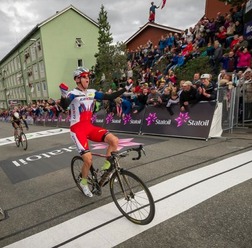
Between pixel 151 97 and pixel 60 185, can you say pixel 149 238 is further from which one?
pixel 151 97

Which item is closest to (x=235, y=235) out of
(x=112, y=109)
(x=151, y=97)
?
(x=151, y=97)

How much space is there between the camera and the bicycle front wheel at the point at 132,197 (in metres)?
3.19

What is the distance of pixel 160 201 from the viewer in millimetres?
3836

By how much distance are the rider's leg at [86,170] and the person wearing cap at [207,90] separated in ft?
17.5

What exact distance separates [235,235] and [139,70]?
17836 mm

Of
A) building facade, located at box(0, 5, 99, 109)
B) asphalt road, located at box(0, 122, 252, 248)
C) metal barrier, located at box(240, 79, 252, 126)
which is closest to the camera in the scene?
asphalt road, located at box(0, 122, 252, 248)

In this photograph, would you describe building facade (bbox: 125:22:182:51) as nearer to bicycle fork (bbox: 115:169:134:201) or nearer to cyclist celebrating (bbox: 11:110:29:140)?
cyclist celebrating (bbox: 11:110:29:140)

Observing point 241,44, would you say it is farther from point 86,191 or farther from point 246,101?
point 86,191

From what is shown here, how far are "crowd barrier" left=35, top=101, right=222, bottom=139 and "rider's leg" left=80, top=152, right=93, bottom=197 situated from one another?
4728 millimetres

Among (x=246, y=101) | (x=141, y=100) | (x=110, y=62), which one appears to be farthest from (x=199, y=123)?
(x=110, y=62)

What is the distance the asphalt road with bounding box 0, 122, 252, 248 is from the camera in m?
2.95

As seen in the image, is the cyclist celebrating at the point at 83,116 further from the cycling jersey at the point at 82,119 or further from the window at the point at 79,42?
the window at the point at 79,42

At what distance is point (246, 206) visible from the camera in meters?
3.47

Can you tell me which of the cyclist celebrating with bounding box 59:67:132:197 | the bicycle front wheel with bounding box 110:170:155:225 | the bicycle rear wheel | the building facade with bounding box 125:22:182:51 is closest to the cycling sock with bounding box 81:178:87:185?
the cyclist celebrating with bounding box 59:67:132:197
